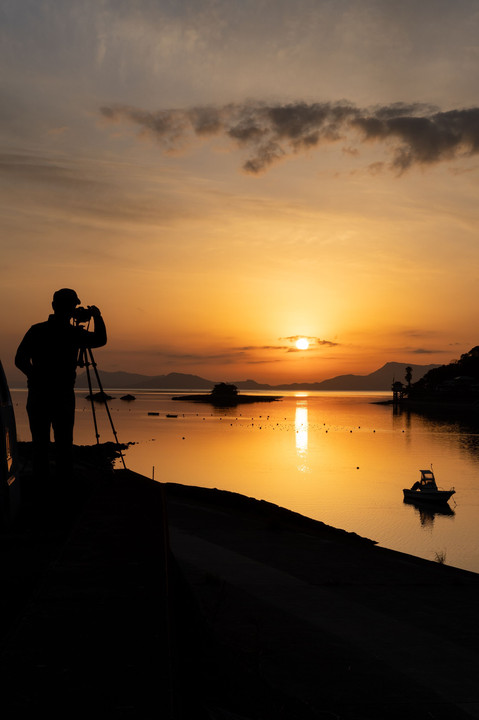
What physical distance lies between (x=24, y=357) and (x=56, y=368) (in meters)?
0.42

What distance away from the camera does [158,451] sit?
3155 inches

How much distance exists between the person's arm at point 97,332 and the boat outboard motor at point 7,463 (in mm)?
1286

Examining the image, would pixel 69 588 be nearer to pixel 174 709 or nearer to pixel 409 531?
pixel 174 709

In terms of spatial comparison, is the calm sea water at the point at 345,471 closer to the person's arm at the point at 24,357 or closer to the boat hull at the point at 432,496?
the boat hull at the point at 432,496

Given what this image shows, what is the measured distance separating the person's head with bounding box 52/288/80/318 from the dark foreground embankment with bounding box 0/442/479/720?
7.12ft

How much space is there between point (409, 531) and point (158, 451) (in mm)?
48145

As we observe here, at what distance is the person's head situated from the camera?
770cm

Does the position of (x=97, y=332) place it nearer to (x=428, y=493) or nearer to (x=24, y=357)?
(x=24, y=357)

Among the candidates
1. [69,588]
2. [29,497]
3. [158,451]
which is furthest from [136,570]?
[158,451]

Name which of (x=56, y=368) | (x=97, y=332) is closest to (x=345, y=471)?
(x=97, y=332)

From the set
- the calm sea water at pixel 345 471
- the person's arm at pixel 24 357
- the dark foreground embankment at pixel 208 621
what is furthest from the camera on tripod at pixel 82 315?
the calm sea water at pixel 345 471

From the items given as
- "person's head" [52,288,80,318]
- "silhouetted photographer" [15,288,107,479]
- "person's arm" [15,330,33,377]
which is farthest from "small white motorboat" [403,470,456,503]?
"person's arm" [15,330,33,377]

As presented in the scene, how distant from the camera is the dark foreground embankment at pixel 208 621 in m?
2.88

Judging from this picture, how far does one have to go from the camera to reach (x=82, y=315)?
25.1 feet
